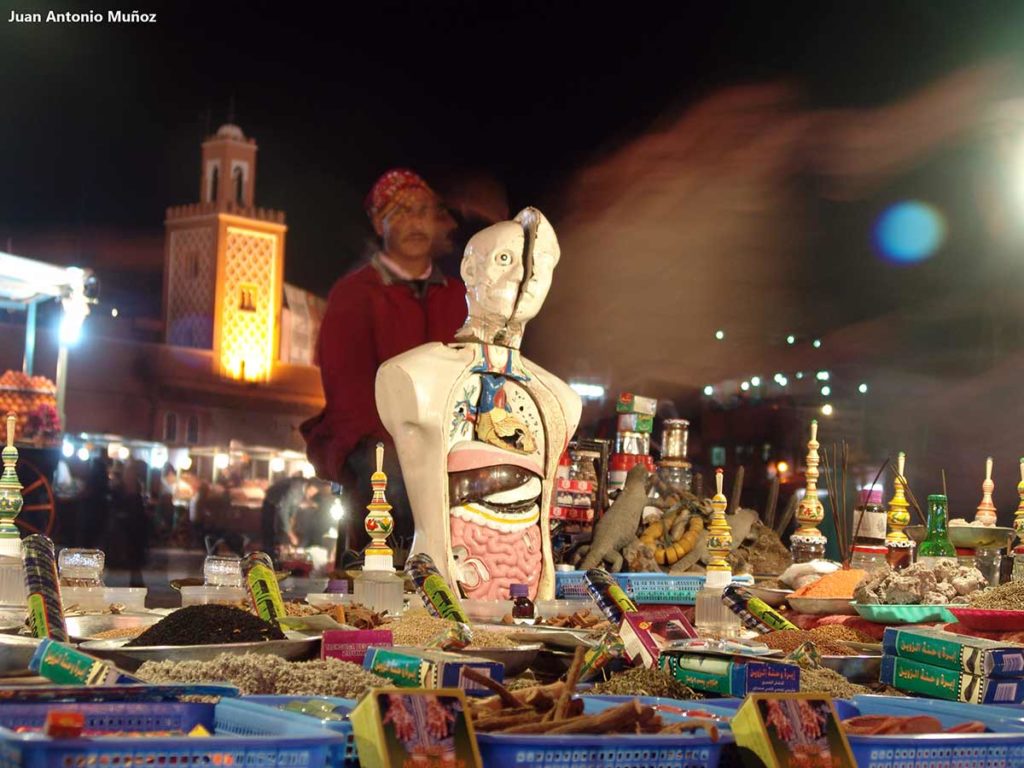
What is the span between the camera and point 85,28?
7070mm

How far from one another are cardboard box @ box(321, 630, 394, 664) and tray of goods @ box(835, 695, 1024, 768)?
26.0 inches

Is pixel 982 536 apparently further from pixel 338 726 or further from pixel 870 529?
pixel 338 726

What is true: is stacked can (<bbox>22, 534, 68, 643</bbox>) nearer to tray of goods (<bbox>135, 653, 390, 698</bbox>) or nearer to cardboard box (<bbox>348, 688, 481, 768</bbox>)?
tray of goods (<bbox>135, 653, 390, 698</bbox>)

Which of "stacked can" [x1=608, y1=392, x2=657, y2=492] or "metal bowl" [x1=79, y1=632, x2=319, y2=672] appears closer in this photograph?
"metal bowl" [x1=79, y1=632, x2=319, y2=672]

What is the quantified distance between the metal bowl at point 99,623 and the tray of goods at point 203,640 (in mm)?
247

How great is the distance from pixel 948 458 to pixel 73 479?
175 inches

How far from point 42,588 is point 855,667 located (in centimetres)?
126

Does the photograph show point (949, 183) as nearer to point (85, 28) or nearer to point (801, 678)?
point (85, 28)

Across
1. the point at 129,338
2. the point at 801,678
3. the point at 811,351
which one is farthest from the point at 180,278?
the point at 801,678

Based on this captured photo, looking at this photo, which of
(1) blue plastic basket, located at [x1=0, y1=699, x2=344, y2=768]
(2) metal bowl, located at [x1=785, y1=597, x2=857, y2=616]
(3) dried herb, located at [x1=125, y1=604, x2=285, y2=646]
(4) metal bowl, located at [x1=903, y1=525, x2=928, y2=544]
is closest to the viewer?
(1) blue plastic basket, located at [x1=0, y1=699, x2=344, y2=768]

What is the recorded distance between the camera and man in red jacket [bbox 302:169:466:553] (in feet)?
22.0

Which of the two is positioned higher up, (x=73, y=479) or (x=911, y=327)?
(x=911, y=327)

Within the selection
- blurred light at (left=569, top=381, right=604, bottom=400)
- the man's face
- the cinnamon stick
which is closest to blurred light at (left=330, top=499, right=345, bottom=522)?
the man's face

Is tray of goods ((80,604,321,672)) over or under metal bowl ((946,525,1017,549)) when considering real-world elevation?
under
